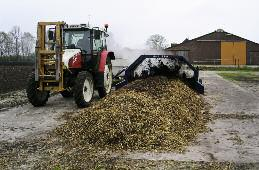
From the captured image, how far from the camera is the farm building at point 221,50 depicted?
5800 centimetres

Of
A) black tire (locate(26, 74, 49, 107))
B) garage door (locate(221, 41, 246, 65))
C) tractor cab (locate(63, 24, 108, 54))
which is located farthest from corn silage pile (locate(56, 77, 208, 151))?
garage door (locate(221, 41, 246, 65))

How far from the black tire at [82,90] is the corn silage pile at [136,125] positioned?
2.18 metres

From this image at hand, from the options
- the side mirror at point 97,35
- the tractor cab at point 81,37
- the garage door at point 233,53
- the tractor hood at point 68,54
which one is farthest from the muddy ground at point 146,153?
the garage door at point 233,53

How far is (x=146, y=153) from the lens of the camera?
761cm

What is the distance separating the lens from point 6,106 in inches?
531

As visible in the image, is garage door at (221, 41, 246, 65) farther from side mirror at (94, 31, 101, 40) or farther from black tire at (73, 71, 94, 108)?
black tire at (73, 71, 94, 108)

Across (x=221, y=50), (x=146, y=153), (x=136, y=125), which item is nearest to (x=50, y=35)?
(x=136, y=125)

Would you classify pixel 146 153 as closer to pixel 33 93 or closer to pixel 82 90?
pixel 82 90

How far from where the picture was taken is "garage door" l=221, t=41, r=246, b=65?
5794cm

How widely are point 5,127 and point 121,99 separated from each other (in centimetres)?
283

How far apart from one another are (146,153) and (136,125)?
89cm

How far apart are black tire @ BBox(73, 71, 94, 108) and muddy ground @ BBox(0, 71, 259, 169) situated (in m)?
0.34

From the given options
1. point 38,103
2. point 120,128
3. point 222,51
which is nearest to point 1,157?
point 120,128

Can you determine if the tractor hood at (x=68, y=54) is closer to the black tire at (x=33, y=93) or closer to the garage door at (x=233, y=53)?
the black tire at (x=33, y=93)
